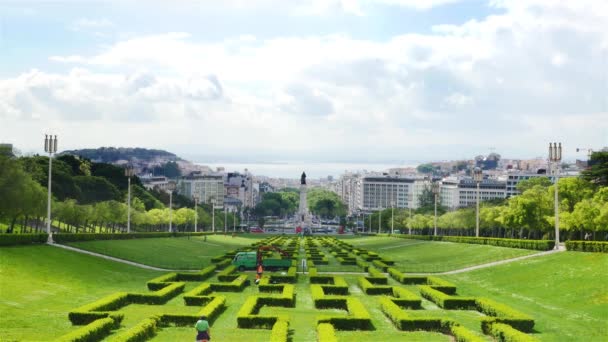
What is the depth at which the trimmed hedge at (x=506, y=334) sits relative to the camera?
24513 millimetres

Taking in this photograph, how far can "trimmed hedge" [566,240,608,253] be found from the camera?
161 feet

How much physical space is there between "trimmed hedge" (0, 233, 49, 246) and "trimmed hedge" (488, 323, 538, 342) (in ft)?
107

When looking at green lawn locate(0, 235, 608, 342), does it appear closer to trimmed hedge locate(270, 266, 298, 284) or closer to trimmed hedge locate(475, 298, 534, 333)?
trimmed hedge locate(475, 298, 534, 333)

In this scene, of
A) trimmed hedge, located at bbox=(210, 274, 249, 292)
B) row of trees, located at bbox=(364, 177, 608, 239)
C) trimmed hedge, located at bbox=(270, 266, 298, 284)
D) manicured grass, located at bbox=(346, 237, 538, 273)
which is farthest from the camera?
row of trees, located at bbox=(364, 177, 608, 239)

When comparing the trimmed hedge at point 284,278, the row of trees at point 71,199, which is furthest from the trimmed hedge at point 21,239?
the trimmed hedge at point 284,278

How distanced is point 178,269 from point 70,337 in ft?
116

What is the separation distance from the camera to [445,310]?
118 feet

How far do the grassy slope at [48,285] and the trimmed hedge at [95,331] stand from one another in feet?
4.68

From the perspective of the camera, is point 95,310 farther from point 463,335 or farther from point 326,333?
point 463,335

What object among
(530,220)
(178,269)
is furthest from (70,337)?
(530,220)

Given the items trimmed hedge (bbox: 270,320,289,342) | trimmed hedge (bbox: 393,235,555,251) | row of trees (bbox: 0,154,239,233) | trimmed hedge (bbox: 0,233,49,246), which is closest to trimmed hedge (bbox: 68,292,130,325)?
trimmed hedge (bbox: 270,320,289,342)

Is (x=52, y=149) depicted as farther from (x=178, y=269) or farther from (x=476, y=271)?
(x=476, y=271)

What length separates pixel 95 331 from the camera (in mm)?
25312

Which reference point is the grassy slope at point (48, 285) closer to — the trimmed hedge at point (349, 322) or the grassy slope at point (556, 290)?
the trimmed hedge at point (349, 322)
